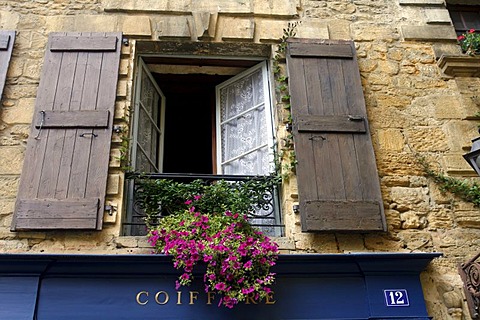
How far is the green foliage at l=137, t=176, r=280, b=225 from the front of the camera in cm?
407

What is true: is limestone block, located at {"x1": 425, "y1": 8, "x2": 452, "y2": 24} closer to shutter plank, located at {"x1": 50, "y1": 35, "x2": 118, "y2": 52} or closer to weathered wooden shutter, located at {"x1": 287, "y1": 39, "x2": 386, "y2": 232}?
weathered wooden shutter, located at {"x1": 287, "y1": 39, "x2": 386, "y2": 232}

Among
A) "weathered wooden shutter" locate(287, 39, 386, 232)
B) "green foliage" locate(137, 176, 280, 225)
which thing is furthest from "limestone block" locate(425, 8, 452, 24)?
"green foliage" locate(137, 176, 280, 225)

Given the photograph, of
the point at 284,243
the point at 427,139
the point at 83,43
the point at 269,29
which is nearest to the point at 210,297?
the point at 284,243

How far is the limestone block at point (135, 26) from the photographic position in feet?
16.0

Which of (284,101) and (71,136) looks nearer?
(71,136)

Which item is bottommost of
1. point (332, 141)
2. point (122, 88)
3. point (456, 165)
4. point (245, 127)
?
point (456, 165)

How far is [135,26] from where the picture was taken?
16.2ft

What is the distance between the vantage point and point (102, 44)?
15.4 ft

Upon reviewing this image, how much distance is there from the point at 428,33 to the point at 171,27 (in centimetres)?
257

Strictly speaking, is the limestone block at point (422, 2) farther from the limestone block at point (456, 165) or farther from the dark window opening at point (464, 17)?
the limestone block at point (456, 165)

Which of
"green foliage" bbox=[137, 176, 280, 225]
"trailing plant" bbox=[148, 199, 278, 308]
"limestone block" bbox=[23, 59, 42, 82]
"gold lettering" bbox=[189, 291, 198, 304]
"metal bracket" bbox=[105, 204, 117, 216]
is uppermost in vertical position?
"limestone block" bbox=[23, 59, 42, 82]

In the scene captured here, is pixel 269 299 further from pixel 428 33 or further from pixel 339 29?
pixel 428 33

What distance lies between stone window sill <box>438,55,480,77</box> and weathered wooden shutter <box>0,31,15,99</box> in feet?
13.2

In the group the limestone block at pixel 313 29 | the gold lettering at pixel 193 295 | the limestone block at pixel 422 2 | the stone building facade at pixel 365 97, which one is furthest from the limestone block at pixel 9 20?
the limestone block at pixel 422 2
